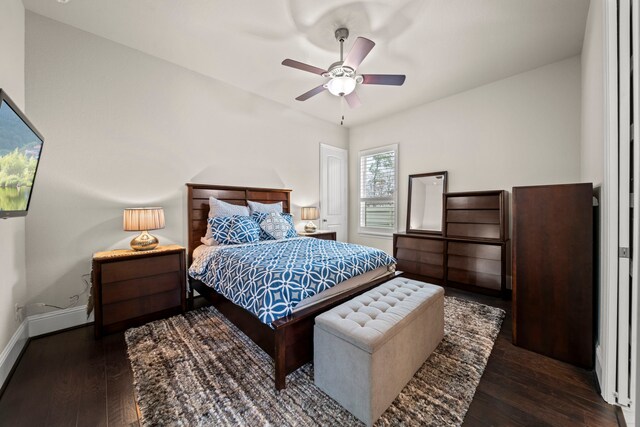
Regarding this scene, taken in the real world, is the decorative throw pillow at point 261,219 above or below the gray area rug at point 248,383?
above

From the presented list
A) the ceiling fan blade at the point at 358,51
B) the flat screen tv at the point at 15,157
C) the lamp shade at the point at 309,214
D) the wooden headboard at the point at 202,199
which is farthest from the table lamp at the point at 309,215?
the flat screen tv at the point at 15,157

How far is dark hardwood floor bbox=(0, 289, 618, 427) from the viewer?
137 cm

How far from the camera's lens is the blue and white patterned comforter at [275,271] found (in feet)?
5.50

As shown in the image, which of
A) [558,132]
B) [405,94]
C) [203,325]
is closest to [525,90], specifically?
[558,132]

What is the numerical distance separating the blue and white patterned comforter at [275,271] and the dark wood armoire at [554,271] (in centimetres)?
116

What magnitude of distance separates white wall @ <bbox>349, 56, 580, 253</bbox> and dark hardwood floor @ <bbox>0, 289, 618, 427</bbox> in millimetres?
2366

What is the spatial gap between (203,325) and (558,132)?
15.3 ft

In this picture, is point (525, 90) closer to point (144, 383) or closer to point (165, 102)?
point (165, 102)

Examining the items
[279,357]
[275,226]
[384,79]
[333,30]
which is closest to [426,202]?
[384,79]

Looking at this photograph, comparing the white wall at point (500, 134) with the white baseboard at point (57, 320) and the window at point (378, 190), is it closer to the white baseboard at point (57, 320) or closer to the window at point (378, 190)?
the window at point (378, 190)

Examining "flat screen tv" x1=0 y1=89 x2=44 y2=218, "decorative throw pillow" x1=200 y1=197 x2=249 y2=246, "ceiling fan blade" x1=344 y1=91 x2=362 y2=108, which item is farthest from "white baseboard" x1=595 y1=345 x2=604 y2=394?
"flat screen tv" x1=0 y1=89 x2=44 y2=218

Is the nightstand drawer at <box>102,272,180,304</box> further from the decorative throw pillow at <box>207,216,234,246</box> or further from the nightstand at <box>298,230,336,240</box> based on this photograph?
the nightstand at <box>298,230,336,240</box>

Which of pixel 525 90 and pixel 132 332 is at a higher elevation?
pixel 525 90

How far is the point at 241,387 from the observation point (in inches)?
63.3
